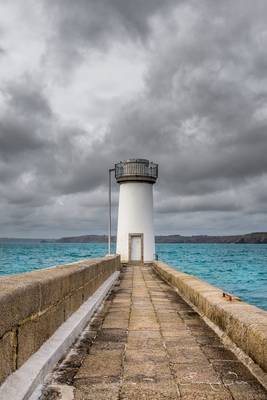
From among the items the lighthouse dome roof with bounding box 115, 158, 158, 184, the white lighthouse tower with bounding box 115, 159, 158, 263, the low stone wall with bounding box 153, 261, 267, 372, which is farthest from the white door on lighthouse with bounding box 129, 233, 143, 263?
the low stone wall with bounding box 153, 261, 267, 372

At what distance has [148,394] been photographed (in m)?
3.47

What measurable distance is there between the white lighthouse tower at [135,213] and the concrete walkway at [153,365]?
20.0 meters

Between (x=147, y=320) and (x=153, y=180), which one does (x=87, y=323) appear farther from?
(x=153, y=180)

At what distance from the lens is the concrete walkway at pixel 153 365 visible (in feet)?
11.5

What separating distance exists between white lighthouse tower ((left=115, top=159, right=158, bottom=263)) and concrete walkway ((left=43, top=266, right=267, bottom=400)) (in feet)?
65.5

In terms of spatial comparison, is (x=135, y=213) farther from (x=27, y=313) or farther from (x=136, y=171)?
(x=27, y=313)

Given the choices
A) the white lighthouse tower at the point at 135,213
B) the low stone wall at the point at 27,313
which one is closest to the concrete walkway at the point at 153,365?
the low stone wall at the point at 27,313

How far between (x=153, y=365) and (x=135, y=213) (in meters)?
22.7

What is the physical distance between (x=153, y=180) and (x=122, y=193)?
6.91 feet

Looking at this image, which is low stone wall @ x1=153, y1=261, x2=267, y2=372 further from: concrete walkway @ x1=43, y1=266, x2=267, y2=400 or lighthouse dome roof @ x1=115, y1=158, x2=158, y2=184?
lighthouse dome roof @ x1=115, y1=158, x2=158, y2=184

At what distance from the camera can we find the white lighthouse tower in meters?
27.0

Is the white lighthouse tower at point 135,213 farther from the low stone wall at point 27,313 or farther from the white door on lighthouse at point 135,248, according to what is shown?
the low stone wall at point 27,313

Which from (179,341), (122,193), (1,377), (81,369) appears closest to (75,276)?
(179,341)

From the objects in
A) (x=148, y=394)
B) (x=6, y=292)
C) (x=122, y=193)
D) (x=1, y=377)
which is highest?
(x=122, y=193)
